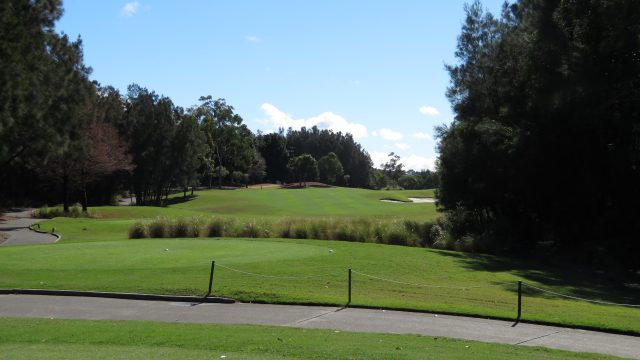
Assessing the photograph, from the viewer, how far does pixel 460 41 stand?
40406 mm

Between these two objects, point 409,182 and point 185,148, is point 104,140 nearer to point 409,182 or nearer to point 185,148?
point 185,148

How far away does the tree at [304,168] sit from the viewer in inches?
5032

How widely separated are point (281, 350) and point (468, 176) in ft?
97.6

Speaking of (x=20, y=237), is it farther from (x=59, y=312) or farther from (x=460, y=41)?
(x=460, y=41)

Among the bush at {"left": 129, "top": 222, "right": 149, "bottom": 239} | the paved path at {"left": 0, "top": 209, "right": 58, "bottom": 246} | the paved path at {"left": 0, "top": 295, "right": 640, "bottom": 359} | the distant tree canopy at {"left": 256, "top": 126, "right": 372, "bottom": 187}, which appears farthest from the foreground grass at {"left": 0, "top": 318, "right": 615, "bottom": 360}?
the distant tree canopy at {"left": 256, "top": 126, "right": 372, "bottom": 187}

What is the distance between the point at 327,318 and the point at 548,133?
74.4 ft

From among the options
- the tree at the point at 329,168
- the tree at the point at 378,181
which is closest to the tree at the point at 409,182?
the tree at the point at 378,181

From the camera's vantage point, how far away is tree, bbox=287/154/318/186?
128 m

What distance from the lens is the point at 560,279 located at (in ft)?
76.0

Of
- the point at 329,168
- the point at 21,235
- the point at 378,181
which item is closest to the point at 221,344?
the point at 21,235

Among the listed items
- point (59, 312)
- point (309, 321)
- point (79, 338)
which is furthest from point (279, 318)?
point (59, 312)

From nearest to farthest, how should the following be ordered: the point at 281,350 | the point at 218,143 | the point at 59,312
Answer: the point at 281,350 → the point at 59,312 → the point at 218,143

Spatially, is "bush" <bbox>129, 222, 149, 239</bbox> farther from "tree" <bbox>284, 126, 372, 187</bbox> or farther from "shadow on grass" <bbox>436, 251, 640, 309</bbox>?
"tree" <bbox>284, 126, 372, 187</bbox>

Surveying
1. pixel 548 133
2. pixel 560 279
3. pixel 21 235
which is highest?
pixel 548 133
